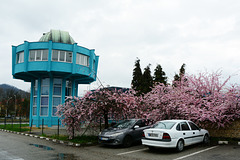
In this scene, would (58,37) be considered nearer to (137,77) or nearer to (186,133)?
(137,77)

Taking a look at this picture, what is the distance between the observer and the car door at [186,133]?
960 cm

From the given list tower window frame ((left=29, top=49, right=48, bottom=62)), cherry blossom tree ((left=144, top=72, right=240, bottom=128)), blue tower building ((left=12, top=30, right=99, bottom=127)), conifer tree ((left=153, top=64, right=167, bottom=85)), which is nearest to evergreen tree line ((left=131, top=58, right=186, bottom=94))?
conifer tree ((left=153, top=64, right=167, bottom=85))

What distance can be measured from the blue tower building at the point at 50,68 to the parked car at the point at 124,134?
48.3 feet

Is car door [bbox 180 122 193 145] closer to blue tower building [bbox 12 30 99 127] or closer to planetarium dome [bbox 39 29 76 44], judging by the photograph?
blue tower building [bbox 12 30 99 127]

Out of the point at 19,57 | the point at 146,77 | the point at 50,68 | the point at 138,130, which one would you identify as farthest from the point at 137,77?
the point at 138,130

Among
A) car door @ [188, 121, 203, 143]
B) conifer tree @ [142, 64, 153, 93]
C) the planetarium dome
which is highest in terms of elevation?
the planetarium dome

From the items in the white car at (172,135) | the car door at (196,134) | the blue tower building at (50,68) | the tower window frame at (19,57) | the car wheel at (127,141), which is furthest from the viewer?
the tower window frame at (19,57)

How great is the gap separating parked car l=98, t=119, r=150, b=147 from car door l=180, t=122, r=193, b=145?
257 centimetres

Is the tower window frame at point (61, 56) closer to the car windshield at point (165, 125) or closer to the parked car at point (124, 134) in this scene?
the parked car at point (124, 134)

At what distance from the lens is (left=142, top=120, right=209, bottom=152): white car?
8.88 m

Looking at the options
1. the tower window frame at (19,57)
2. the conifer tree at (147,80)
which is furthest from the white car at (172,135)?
the conifer tree at (147,80)

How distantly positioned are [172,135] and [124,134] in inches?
115

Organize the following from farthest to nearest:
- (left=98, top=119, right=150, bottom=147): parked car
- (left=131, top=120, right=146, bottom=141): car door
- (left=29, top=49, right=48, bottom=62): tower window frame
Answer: (left=29, top=49, right=48, bottom=62): tower window frame → (left=131, top=120, right=146, bottom=141): car door → (left=98, top=119, right=150, bottom=147): parked car

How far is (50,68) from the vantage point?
25.4 meters
